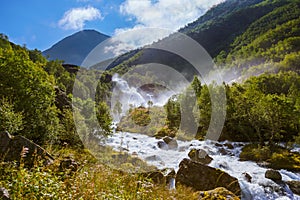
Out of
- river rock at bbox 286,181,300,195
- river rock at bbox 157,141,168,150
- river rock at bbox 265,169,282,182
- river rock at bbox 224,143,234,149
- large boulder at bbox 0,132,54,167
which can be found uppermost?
river rock at bbox 224,143,234,149

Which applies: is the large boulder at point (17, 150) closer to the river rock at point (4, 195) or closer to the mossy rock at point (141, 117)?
the river rock at point (4, 195)

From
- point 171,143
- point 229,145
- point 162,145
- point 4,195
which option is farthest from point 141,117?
point 4,195

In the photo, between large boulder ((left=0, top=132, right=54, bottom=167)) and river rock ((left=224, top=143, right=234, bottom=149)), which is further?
river rock ((left=224, top=143, right=234, bottom=149))

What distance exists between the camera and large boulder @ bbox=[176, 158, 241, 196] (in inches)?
390

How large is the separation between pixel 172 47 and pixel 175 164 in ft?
402

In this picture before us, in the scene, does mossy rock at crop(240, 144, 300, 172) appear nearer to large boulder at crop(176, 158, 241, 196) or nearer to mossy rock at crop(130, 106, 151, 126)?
large boulder at crop(176, 158, 241, 196)

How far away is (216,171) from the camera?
1051cm

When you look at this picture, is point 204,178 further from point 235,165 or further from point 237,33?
point 237,33

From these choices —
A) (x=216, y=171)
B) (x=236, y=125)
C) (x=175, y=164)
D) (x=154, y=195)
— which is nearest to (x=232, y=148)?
(x=236, y=125)

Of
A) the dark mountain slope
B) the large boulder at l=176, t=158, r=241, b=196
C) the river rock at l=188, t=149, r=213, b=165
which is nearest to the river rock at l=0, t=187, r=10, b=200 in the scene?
the large boulder at l=176, t=158, r=241, b=196

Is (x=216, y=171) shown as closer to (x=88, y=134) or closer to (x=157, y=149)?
(x=88, y=134)

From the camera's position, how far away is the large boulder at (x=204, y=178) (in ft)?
32.5

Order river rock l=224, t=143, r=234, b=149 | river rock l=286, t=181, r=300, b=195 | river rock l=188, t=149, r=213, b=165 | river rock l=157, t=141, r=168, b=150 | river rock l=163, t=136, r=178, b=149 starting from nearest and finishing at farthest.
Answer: river rock l=286, t=181, r=300, b=195 < river rock l=188, t=149, r=213, b=165 < river rock l=224, t=143, r=234, b=149 < river rock l=157, t=141, r=168, b=150 < river rock l=163, t=136, r=178, b=149

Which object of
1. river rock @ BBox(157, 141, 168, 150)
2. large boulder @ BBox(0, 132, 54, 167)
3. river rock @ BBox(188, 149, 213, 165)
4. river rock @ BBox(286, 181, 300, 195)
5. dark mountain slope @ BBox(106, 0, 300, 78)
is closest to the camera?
large boulder @ BBox(0, 132, 54, 167)
